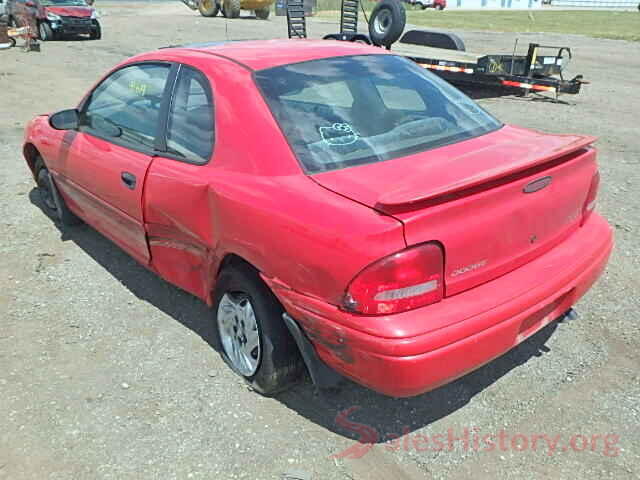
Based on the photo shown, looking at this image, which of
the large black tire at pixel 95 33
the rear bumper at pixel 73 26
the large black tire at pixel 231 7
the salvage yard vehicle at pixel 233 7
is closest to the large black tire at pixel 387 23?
the rear bumper at pixel 73 26

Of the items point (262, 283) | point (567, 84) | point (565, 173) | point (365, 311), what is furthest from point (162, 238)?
point (567, 84)

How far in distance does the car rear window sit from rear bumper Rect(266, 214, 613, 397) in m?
0.71

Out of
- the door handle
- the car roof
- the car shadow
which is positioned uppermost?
the car roof

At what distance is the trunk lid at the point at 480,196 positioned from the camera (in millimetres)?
2168

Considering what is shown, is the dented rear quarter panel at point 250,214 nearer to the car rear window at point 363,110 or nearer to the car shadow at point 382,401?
the car rear window at point 363,110

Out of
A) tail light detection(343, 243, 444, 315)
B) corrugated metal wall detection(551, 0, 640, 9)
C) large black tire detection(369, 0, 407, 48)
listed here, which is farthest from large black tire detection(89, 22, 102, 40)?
corrugated metal wall detection(551, 0, 640, 9)

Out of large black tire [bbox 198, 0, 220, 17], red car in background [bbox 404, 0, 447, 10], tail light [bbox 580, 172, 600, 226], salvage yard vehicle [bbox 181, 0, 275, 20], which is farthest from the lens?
red car in background [bbox 404, 0, 447, 10]

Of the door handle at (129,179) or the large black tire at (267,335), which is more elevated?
the door handle at (129,179)

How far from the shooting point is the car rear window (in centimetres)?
262

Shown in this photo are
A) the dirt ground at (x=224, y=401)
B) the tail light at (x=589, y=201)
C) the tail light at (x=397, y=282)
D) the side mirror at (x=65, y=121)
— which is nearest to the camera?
the tail light at (x=397, y=282)

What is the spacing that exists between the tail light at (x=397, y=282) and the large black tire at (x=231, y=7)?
1012 inches

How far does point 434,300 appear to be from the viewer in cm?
222

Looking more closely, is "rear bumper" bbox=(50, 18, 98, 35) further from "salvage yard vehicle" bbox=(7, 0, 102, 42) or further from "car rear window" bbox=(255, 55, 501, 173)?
"car rear window" bbox=(255, 55, 501, 173)

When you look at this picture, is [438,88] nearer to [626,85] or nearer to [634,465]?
[634,465]
